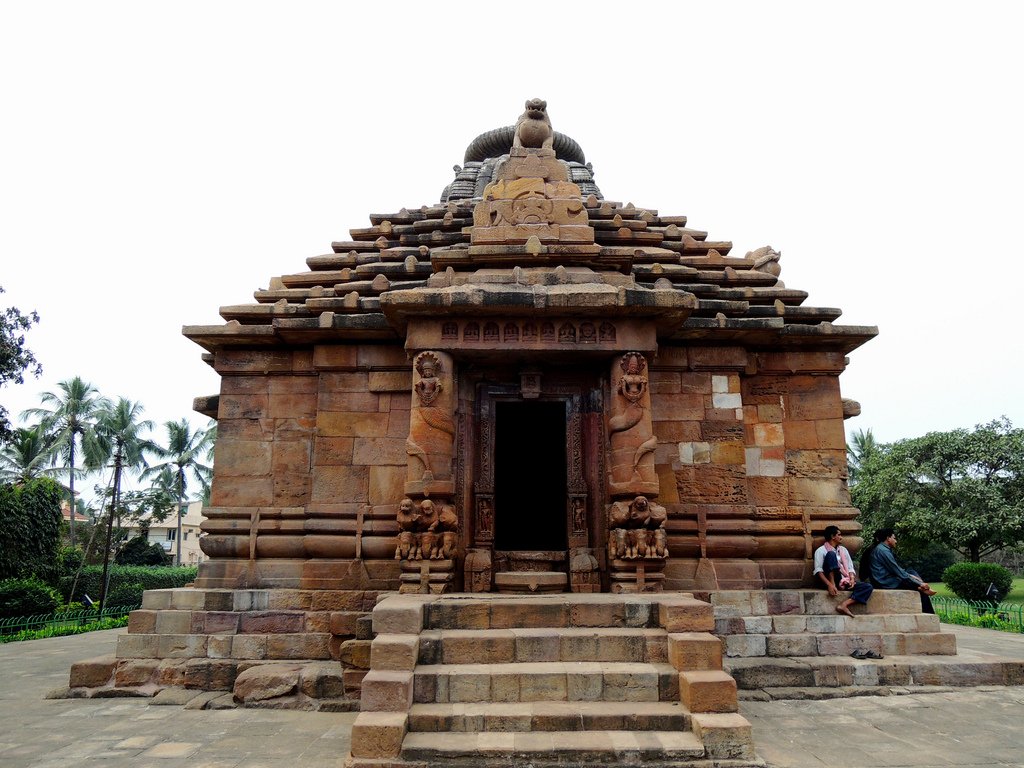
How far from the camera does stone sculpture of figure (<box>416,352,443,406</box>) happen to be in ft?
28.9

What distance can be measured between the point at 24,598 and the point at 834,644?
2099 centimetres

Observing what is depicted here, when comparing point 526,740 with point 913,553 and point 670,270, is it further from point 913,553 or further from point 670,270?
point 913,553

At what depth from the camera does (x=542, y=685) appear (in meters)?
6.42

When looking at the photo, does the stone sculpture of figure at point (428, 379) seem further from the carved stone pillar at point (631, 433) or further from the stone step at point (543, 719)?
the stone step at point (543, 719)

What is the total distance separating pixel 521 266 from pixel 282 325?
12.0ft

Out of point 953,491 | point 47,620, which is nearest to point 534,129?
point 47,620

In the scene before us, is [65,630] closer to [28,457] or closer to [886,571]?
[886,571]

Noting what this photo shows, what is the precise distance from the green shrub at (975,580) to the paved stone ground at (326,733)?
692 inches

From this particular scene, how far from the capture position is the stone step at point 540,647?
679 cm

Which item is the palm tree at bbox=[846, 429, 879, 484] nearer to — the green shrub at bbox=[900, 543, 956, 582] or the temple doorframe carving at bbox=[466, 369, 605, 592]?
the green shrub at bbox=[900, 543, 956, 582]

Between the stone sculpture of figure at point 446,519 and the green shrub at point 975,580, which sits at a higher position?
the stone sculpture of figure at point 446,519

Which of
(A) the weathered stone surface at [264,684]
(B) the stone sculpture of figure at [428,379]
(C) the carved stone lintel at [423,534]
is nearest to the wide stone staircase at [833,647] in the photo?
(C) the carved stone lintel at [423,534]

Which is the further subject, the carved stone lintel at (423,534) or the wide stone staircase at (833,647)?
the carved stone lintel at (423,534)

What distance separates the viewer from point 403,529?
28.1 ft
